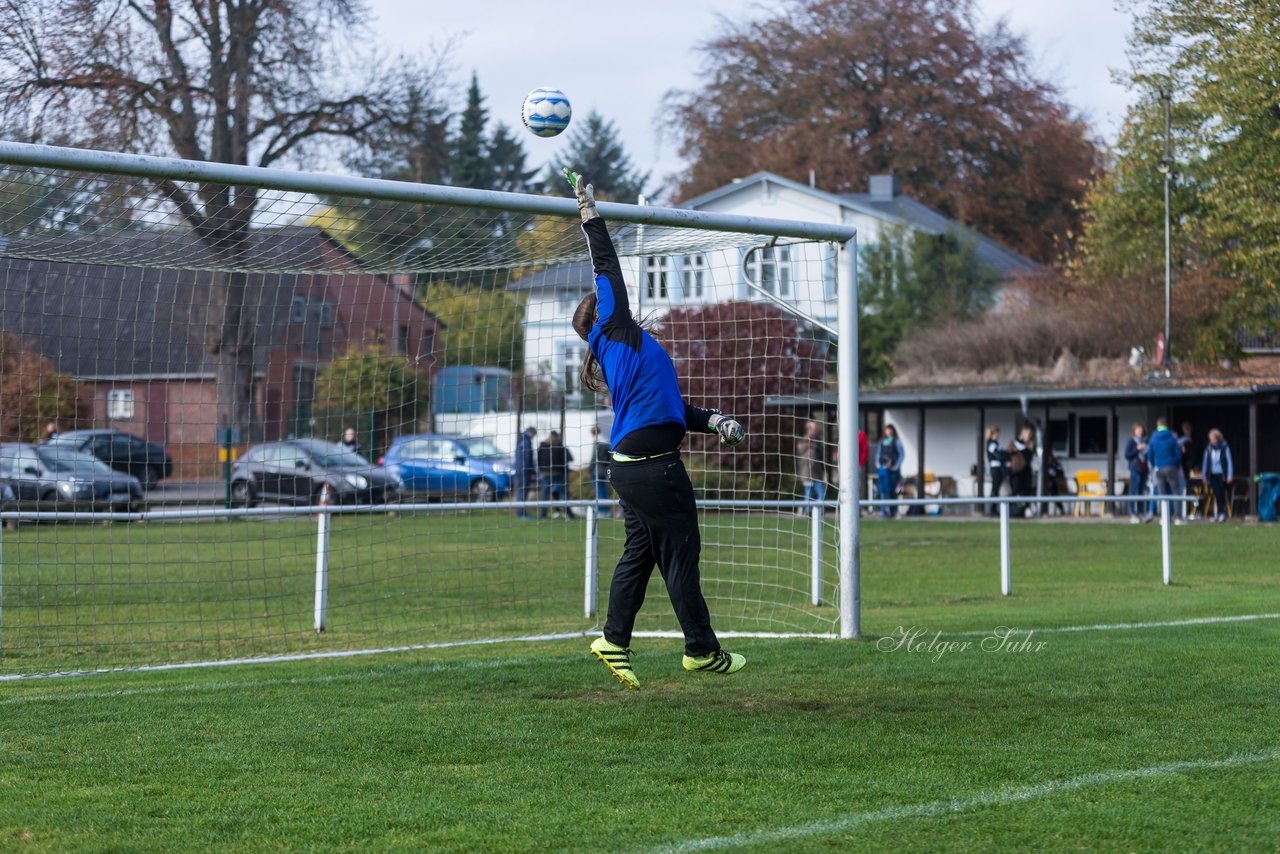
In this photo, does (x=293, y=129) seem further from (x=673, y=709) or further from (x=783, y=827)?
(x=783, y=827)

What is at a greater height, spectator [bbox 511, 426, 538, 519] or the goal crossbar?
the goal crossbar

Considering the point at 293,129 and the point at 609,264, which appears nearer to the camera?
the point at 609,264

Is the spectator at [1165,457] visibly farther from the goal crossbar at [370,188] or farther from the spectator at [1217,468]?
the goal crossbar at [370,188]

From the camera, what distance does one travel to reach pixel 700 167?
57938 millimetres

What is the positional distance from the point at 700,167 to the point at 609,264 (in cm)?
5216

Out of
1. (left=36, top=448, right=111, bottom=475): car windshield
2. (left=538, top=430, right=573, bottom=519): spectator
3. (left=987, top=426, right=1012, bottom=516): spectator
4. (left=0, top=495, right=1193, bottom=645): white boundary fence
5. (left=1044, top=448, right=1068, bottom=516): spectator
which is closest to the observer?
(left=0, top=495, right=1193, bottom=645): white boundary fence

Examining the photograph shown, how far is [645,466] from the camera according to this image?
22.2 feet

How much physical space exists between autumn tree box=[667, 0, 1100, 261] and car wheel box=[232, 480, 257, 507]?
1576 inches

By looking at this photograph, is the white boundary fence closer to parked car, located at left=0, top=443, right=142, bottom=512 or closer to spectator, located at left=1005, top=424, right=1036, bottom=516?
parked car, located at left=0, top=443, right=142, bottom=512

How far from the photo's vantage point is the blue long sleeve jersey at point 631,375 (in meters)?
6.78

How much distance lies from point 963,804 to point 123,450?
1736 centimetres

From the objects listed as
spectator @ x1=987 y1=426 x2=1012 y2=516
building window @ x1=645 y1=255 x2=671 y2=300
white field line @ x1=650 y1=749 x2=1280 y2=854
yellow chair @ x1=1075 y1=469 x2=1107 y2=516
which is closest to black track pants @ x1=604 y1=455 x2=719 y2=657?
white field line @ x1=650 y1=749 x2=1280 y2=854

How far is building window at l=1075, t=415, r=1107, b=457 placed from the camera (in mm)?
36062

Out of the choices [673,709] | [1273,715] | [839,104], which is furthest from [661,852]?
[839,104]
